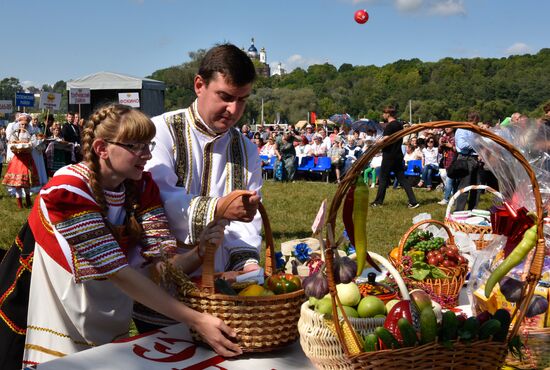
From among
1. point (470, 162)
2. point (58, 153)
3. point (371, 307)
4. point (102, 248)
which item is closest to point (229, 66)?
point (102, 248)

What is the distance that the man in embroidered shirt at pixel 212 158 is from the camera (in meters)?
2.15

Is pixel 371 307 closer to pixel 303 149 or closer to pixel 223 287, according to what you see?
pixel 223 287

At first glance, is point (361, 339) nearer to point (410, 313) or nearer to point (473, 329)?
point (410, 313)

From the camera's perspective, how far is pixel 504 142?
1684 mm

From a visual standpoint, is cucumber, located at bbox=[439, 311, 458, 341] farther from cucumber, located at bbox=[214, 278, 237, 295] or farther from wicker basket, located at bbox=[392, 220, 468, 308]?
wicker basket, located at bbox=[392, 220, 468, 308]

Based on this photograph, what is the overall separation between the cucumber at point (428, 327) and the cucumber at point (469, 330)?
0.07 m

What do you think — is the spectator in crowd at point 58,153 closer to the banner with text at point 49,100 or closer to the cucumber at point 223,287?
the banner with text at point 49,100

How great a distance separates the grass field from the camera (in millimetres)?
7863

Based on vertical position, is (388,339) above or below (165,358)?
above

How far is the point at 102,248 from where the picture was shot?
1826mm

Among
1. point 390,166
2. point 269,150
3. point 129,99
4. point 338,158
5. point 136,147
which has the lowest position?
point 390,166

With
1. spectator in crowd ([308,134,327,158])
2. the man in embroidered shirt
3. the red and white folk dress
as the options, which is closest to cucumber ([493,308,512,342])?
the man in embroidered shirt

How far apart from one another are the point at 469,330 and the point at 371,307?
10.2 inches

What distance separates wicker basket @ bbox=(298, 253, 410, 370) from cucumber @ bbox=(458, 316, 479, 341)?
0.17 metres
